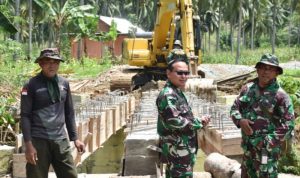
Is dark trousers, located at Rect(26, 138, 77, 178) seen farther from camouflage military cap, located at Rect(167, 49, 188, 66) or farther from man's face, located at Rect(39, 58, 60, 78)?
camouflage military cap, located at Rect(167, 49, 188, 66)

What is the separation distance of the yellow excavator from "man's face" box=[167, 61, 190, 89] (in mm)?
10018

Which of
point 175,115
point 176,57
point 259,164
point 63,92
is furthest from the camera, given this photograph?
point 63,92

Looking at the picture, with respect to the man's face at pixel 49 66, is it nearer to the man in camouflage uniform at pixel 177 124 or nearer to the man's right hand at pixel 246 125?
the man in camouflage uniform at pixel 177 124

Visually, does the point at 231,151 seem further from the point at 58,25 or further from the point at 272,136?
the point at 58,25

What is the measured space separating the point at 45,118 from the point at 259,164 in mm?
1882

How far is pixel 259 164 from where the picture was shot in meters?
4.68

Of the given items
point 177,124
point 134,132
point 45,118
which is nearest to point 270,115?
point 177,124

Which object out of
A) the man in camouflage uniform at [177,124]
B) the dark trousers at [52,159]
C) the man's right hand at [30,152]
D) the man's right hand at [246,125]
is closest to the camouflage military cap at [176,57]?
the man in camouflage uniform at [177,124]

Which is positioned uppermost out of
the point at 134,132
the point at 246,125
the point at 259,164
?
the point at 246,125

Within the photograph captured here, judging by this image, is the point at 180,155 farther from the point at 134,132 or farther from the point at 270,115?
the point at 134,132

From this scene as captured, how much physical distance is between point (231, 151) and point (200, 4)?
52.6 metres

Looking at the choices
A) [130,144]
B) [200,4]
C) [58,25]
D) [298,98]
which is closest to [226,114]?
[130,144]

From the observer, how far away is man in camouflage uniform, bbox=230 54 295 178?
15.3ft

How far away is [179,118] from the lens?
173 inches
